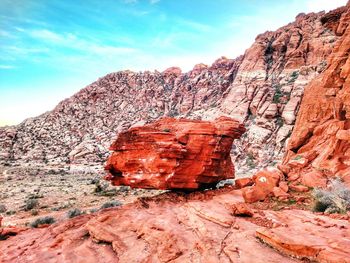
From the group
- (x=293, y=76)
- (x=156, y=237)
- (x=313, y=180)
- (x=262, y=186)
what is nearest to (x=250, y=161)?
(x=293, y=76)

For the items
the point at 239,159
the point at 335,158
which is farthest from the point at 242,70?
the point at 335,158

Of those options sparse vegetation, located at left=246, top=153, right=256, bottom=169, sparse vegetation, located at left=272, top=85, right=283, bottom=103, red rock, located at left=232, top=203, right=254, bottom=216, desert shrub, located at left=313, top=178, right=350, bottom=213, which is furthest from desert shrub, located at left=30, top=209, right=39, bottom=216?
sparse vegetation, located at left=272, top=85, right=283, bottom=103

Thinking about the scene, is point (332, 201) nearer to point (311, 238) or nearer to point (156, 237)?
point (311, 238)

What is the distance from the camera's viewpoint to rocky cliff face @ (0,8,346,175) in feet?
212

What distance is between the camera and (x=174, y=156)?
15.1 m

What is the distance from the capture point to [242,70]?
8131 cm

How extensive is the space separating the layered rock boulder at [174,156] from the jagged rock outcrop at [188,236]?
1025mm

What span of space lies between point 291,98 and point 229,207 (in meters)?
57.0

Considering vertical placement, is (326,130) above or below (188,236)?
below

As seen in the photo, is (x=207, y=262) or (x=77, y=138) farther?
(x=77, y=138)

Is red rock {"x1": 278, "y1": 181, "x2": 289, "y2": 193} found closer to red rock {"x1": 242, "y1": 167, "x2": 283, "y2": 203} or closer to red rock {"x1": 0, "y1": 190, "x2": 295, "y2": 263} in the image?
red rock {"x1": 242, "y1": 167, "x2": 283, "y2": 203}

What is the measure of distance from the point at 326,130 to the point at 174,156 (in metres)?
13.8

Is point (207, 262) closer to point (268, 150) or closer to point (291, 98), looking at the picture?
point (268, 150)

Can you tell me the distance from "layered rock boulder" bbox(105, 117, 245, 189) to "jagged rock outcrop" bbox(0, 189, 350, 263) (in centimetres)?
102
